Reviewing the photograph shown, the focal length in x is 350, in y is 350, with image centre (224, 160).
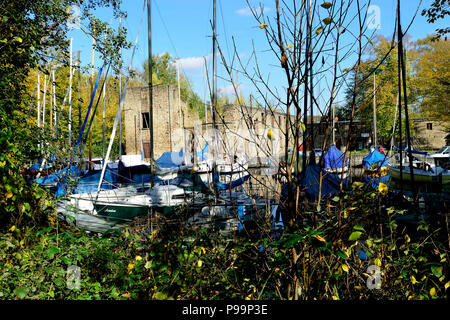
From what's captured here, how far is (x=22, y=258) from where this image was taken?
3773 millimetres

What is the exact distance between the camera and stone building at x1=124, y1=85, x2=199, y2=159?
32094 millimetres

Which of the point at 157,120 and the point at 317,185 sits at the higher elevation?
the point at 157,120

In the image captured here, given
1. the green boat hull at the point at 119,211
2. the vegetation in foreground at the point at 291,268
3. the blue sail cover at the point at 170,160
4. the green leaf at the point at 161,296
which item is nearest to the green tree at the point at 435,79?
the blue sail cover at the point at 170,160

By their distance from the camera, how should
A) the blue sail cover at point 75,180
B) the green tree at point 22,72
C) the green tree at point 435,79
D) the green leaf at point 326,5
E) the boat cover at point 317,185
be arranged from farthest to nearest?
the green tree at point 435,79 < the blue sail cover at point 75,180 < the green tree at point 22,72 < the boat cover at point 317,185 < the green leaf at point 326,5

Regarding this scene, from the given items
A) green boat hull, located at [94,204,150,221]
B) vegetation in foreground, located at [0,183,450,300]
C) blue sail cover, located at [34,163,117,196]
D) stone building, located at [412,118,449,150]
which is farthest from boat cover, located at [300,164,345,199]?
stone building, located at [412,118,449,150]

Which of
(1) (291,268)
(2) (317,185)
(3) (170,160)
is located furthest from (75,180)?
(3) (170,160)

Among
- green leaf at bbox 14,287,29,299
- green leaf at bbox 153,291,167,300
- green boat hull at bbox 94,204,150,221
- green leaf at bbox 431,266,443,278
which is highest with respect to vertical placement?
green leaf at bbox 431,266,443,278

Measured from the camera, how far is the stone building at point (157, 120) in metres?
32.1

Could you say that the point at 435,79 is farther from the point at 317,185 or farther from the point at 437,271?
the point at 437,271

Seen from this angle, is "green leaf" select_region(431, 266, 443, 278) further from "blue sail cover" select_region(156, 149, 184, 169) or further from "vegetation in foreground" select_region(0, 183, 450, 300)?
"blue sail cover" select_region(156, 149, 184, 169)

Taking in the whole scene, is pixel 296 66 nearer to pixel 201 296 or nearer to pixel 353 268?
pixel 353 268

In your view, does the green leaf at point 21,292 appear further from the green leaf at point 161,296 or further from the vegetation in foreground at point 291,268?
the green leaf at point 161,296

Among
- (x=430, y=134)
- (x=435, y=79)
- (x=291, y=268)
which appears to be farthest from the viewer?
(x=430, y=134)

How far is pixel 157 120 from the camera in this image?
32656 millimetres
